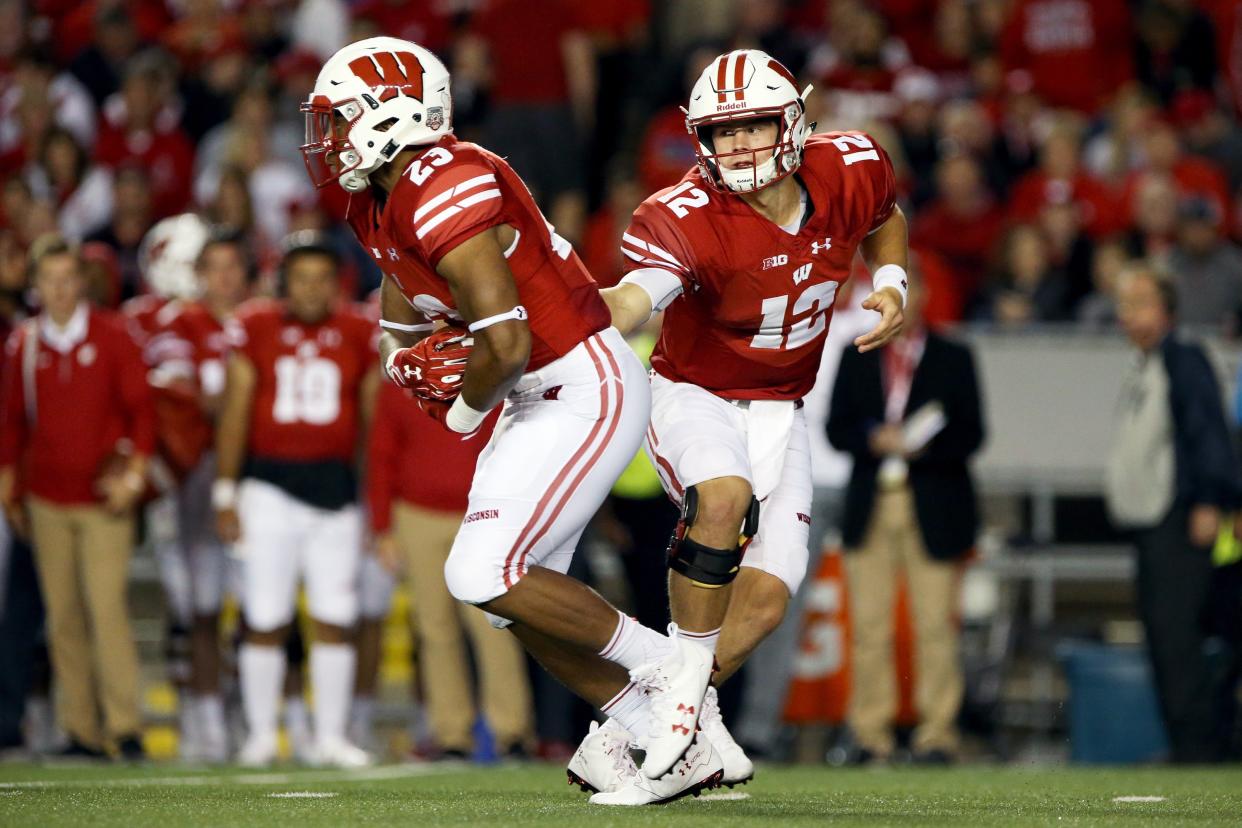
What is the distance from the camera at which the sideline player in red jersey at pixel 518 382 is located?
5090 mm

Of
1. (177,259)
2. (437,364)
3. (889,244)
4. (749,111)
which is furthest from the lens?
(177,259)

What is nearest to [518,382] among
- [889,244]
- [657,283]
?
[657,283]

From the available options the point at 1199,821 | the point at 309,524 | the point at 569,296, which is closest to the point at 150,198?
the point at 309,524

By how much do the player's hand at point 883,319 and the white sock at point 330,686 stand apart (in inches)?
143

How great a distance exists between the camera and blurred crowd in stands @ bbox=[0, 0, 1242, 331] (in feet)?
35.8

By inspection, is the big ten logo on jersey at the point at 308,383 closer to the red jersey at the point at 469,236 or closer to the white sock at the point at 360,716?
the white sock at the point at 360,716

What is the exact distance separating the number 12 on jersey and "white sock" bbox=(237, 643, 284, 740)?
11.3 ft

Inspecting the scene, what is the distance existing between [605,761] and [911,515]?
364cm

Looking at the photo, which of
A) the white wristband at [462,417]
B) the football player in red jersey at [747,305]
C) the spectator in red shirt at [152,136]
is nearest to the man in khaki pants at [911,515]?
the football player in red jersey at [747,305]

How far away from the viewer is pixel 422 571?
8797mm

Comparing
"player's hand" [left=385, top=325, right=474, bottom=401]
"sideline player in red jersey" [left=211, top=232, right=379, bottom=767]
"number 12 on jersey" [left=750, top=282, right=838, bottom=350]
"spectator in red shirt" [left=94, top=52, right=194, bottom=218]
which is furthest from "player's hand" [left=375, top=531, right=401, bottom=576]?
"spectator in red shirt" [left=94, top=52, right=194, bottom=218]

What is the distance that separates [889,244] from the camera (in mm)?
6125

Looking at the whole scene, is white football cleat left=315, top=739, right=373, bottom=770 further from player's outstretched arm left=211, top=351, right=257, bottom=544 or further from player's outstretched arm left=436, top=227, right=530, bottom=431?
player's outstretched arm left=436, top=227, right=530, bottom=431

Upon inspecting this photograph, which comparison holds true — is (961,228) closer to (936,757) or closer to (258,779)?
(936,757)
